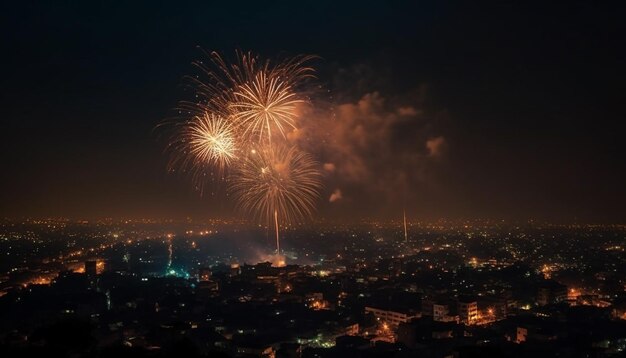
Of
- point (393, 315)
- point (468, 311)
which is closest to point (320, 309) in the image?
point (393, 315)

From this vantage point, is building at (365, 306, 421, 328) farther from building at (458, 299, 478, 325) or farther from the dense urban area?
building at (458, 299, 478, 325)

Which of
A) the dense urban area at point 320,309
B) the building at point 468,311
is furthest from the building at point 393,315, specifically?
the building at point 468,311

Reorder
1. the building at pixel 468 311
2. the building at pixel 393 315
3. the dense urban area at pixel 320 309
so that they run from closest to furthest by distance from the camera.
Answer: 1. the dense urban area at pixel 320 309
2. the building at pixel 393 315
3. the building at pixel 468 311

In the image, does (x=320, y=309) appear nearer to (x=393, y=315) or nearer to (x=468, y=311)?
(x=393, y=315)

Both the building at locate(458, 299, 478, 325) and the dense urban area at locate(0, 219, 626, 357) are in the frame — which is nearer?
the dense urban area at locate(0, 219, 626, 357)

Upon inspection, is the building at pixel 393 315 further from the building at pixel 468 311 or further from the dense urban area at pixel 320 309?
the building at pixel 468 311

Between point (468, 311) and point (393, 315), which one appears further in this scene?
point (468, 311)

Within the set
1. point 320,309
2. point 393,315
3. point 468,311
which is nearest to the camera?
point 393,315

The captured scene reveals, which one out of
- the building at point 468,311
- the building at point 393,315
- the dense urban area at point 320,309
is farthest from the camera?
the building at point 468,311

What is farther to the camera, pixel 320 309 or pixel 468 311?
pixel 320 309

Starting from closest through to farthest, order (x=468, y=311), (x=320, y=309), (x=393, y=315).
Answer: (x=393, y=315) → (x=468, y=311) → (x=320, y=309)

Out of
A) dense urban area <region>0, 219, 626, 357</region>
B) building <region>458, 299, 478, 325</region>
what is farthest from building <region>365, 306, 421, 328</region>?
building <region>458, 299, 478, 325</region>

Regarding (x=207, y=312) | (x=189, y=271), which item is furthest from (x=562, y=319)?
(x=189, y=271)

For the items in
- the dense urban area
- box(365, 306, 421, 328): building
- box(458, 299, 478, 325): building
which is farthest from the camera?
box(458, 299, 478, 325): building
